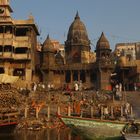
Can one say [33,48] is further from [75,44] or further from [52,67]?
A: [75,44]

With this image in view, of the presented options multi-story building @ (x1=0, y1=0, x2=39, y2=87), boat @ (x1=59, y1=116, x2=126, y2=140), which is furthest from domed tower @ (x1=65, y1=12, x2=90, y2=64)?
boat @ (x1=59, y1=116, x2=126, y2=140)

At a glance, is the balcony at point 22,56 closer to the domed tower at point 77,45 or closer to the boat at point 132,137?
the domed tower at point 77,45

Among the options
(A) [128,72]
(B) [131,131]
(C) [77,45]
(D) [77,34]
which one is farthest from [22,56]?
(B) [131,131]

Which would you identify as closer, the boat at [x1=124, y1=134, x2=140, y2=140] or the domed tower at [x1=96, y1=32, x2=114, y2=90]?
the boat at [x1=124, y1=134, x2=140, y2=140]

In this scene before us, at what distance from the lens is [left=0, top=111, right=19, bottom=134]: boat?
28.4 m

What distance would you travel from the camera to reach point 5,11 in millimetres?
53906

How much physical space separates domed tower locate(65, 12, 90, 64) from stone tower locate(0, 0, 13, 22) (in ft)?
45.1

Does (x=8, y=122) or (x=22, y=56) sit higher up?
(x=22, y=56)

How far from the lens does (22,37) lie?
174 feet

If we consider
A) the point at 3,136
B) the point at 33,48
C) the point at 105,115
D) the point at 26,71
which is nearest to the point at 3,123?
the point at 3,136

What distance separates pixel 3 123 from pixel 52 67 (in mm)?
26972

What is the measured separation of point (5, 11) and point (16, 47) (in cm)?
631

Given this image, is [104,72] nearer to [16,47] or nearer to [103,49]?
[103,49]

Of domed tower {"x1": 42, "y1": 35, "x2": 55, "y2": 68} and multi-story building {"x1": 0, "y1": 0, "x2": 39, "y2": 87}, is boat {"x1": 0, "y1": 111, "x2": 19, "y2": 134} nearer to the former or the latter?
multi-story building {"x1": 0, "y1": 0, "x2": 39, "y2": 87}
